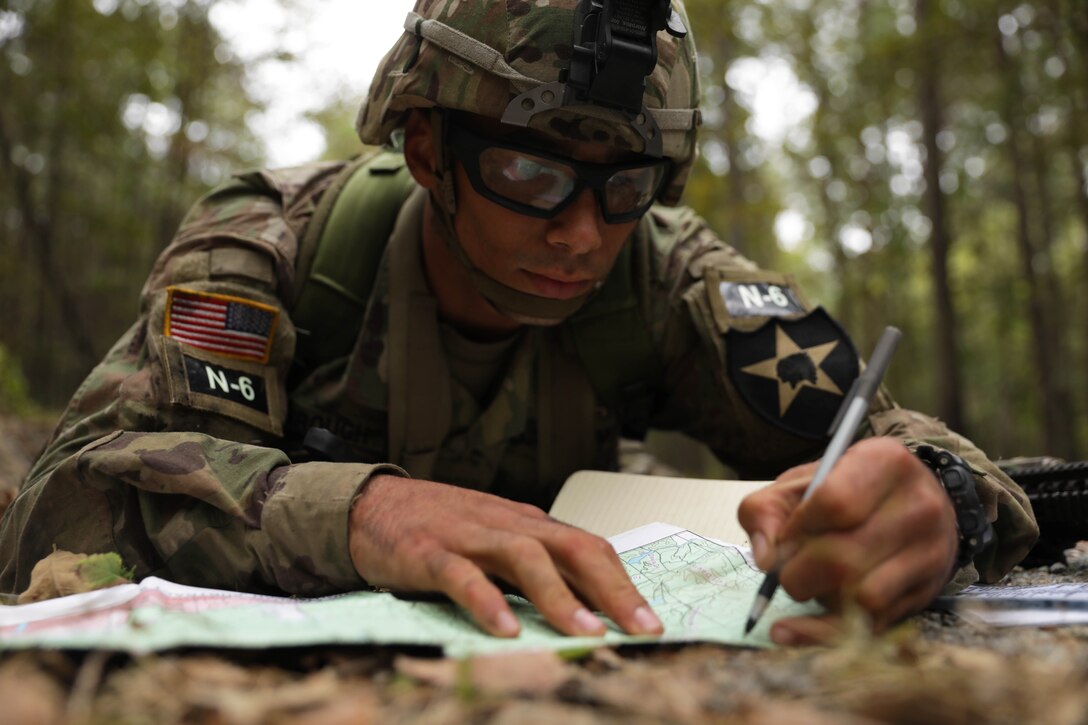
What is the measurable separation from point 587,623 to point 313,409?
4.75 ft

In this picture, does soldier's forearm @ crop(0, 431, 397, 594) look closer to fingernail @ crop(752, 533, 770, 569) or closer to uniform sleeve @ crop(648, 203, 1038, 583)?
fingernail @ crop(752, 533, 770, 569)

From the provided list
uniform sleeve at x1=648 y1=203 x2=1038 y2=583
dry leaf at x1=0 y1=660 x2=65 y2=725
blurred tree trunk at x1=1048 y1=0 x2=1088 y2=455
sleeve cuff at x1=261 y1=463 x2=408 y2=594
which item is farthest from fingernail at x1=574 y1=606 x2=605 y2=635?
blurred tree trunk at x1=1048 y1=0 x2=1088 y2=455

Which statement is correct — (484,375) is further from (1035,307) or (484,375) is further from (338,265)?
(1035,307)

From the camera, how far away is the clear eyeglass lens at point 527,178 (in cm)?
207

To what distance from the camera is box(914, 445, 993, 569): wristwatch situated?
1.43m

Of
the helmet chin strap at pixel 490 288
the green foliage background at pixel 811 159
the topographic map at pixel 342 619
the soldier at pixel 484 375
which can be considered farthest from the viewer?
the green foliage background at pixel 811 159

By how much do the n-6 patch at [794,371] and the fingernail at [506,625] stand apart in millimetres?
1415

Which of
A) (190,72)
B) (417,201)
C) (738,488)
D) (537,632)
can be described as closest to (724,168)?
(190,72)

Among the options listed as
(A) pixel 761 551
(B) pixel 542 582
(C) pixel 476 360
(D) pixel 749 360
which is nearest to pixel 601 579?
(B) pixel 542 582

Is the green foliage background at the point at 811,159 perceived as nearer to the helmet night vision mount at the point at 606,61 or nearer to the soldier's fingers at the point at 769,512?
the helmet night vision mount at the point at 606,61

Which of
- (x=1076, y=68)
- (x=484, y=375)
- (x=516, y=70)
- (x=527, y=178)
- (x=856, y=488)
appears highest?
(x=1076, y=68)

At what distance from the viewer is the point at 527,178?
6.85 feet

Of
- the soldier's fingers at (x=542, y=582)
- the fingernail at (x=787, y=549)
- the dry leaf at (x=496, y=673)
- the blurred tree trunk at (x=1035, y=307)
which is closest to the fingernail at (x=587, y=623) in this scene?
the soldier's fingers at (x=542, y=582)

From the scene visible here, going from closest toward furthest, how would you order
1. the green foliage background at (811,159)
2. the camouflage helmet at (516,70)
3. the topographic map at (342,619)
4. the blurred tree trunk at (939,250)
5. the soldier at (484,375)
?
the topographic map at (342,619)
the soldier at (484,375)
the camouflage helmet at (516,70)
the green foliage background at (811,159)
the blurred tree trunk at (939,250)
